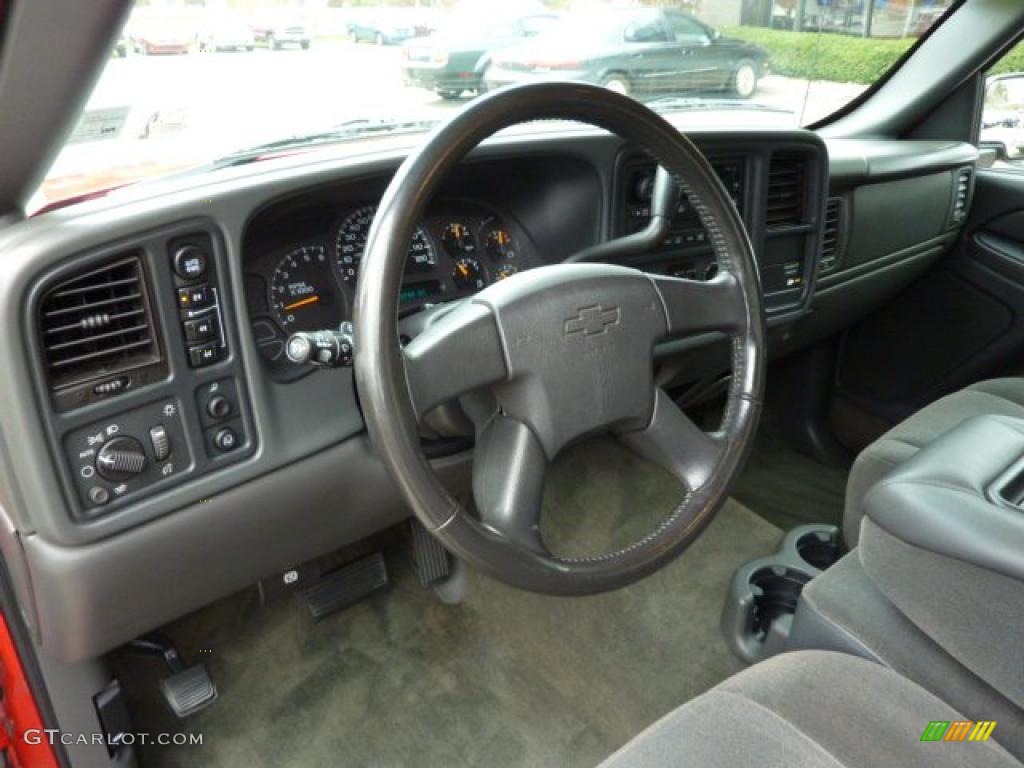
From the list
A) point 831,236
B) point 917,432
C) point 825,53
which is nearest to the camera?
point 917,432

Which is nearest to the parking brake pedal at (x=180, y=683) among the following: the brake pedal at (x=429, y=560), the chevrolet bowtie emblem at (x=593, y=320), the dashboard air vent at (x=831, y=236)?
the brake pedal at (x=429, y=560)

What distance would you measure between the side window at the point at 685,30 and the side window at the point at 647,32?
0.03m

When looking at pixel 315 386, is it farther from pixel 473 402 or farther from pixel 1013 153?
pixel 1013 153

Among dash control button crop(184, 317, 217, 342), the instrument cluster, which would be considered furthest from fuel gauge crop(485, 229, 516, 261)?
dash control button crop(184, 317, 217, 342)

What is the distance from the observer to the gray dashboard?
1046mm

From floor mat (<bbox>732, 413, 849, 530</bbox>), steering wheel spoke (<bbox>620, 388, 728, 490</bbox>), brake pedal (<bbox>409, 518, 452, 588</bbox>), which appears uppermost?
steering wheel spoke (<bbox>620, 388, 728, 490</bbox>)

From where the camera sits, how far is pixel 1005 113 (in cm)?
262

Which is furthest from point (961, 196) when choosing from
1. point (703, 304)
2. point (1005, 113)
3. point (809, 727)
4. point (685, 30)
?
point (809, 727)

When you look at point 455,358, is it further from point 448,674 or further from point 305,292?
point 448,674

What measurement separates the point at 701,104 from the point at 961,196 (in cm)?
97

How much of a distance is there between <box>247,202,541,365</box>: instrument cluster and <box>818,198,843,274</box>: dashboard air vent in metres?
0.93

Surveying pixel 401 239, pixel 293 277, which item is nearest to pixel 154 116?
pixel 293 277

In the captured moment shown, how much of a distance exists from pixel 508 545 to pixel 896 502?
57cm

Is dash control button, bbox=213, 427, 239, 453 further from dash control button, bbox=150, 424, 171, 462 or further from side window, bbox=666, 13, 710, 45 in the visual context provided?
side window, bbox=666, 13, 710, 45
